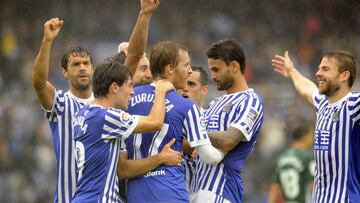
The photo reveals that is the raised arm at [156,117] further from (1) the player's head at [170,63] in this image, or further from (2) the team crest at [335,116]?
(2) the team crest at [335,116]

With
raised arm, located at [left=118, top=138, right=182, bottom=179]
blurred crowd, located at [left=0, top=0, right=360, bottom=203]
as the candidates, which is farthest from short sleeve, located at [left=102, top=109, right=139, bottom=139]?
blurred crowd, located at [left=0, top=0, right=360, bottom=203]

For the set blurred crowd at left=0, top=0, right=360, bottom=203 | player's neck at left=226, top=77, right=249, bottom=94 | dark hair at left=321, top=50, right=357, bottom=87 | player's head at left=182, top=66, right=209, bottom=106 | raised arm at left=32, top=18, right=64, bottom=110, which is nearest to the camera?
raised arm at left=32, top=18, right=64, bottom=110

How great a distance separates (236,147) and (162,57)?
959 mm

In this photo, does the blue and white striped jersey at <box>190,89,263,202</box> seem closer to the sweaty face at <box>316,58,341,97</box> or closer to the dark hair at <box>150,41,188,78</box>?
the sweaty face at <box>316,58,341,97</box>

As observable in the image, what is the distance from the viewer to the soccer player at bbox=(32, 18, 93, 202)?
8172mm

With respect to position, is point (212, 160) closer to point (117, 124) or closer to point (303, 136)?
point (117, 124)

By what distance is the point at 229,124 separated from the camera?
320 inches

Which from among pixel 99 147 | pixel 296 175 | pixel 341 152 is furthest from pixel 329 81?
pixel 296 175

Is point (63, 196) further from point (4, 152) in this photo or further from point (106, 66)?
point (4, 152)

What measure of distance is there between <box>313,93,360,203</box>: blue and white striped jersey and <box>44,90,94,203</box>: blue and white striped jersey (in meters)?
1.80

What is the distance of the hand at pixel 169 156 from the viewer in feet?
24.7

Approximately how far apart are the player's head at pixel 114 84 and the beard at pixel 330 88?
1.74 m

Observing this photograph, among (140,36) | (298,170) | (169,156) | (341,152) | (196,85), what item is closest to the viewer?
(169,156)

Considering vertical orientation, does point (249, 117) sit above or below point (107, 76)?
below
